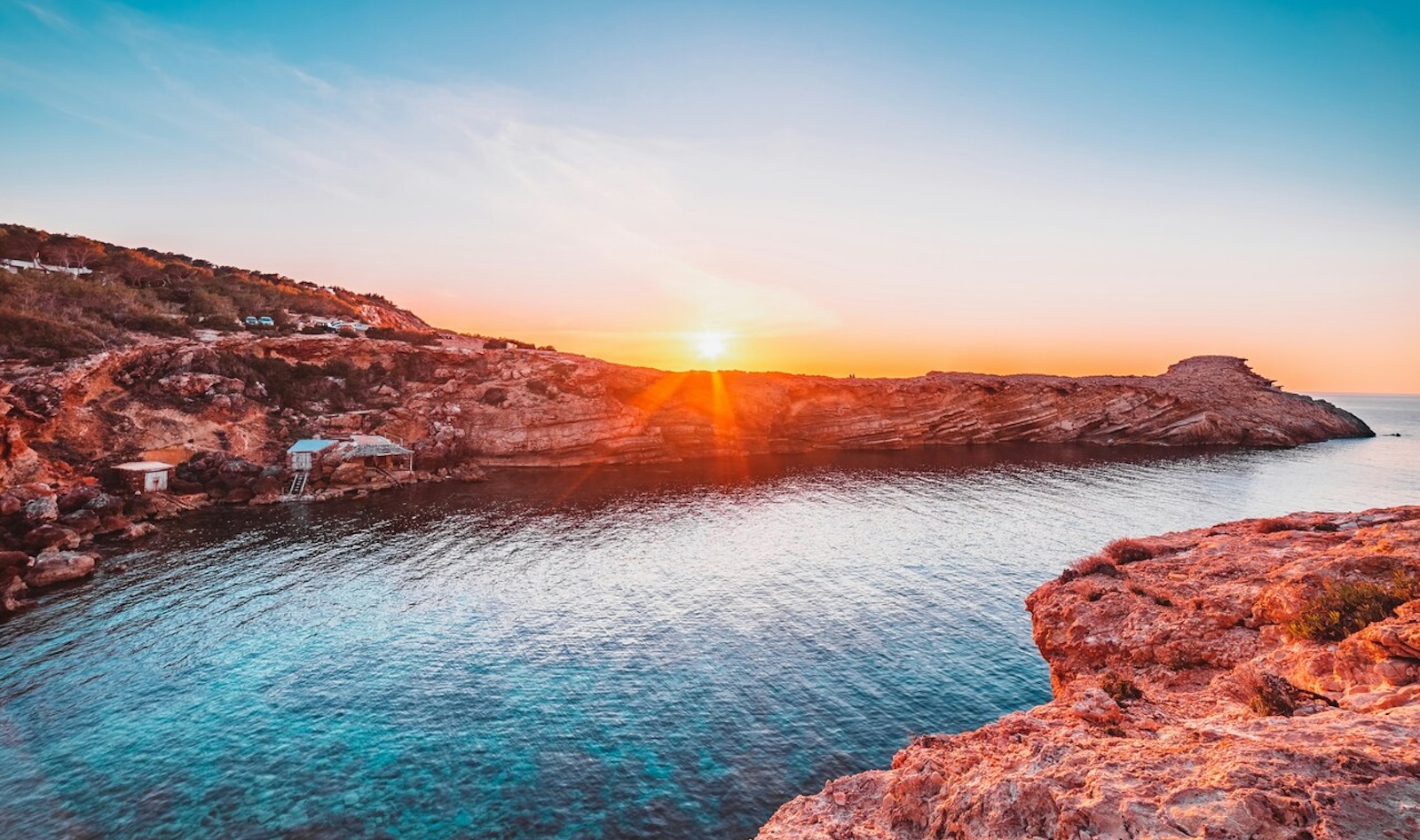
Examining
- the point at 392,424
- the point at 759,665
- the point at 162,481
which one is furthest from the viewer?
the point at 392,424

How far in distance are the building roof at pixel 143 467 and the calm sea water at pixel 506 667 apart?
6.48 meters

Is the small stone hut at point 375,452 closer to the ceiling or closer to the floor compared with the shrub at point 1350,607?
closer to the floor

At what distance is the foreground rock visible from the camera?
774cm

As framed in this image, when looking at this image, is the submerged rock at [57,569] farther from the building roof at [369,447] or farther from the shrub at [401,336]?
the shrub at [401,336]

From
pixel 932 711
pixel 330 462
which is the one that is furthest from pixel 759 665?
pixel 330 462

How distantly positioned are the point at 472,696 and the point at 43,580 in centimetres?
2906

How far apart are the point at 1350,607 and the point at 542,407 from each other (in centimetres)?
Answer: 7551

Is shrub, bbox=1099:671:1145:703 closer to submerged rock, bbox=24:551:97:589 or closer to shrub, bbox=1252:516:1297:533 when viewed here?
shrub, bbox=1252:516:1297:533

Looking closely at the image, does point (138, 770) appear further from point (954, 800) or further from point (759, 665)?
point (954, 800)

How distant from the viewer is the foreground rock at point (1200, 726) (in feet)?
25.4

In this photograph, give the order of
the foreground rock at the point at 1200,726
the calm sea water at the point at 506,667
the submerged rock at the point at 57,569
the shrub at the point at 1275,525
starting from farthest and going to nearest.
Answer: the submerged rock at the point at 57,569, the shrub at the point at 1275,525, the calm sea water at the point at 506,667, the foreground rock at the point at 1200,726

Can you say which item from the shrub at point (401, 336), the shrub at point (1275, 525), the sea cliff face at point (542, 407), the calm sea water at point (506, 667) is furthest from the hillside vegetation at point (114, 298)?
the shrub at point (1275, 525)

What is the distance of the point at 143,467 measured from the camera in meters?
48.4

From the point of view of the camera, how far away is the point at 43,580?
32.8 meters
